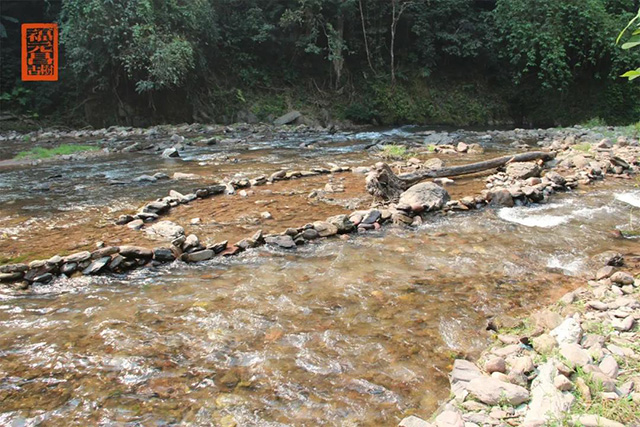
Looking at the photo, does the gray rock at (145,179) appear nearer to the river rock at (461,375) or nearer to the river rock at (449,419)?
the river rock at (461,375)

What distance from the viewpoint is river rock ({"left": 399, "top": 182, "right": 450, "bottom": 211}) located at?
545 centimetres

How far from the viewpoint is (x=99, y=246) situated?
4.27m

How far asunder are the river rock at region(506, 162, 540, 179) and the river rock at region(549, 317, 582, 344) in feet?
16.4

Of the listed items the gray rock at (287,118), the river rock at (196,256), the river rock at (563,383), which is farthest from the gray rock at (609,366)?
the gray rock at (287,118)

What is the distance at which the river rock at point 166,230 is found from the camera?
183 inches

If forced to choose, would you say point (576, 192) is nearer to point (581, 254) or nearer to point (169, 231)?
point (581, 254)

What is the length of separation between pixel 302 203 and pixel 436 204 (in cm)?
187

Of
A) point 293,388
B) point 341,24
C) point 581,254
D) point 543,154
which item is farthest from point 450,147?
point 341,24

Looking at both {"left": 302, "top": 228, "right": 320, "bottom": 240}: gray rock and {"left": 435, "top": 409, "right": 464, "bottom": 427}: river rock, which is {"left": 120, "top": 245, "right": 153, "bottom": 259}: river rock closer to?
{"left": 302, "top": 228, "right": 320, "bottom": 240}: gray rock

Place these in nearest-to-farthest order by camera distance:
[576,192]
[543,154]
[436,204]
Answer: [436,204] < [576,192] < [543,154]

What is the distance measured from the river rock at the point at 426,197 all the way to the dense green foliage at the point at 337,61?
1199cm

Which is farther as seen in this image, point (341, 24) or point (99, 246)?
point (341, 24)

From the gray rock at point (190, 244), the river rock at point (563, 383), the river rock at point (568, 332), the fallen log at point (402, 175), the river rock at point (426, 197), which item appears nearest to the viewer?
the river rock at point (563, 383)

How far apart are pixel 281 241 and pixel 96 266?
174 cm
